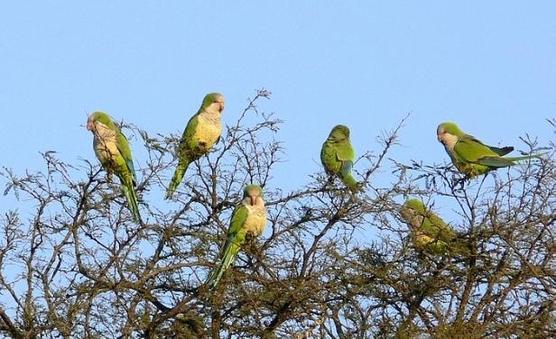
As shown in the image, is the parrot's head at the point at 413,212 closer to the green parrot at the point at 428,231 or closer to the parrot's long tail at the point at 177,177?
the green parrot at the point at 428,231

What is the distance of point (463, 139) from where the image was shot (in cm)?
955

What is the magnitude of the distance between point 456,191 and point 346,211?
2.70ft

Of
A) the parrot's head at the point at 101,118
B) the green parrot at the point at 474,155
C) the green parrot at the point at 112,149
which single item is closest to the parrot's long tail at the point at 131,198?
the green parrot at the point at 112,149

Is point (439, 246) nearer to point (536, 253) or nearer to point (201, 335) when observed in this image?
point (536, 253)

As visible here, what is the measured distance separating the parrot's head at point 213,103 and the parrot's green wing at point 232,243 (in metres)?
2.01

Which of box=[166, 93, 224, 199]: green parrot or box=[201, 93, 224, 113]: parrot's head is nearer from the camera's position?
box=[166, 93, 224, 199]: green parrot

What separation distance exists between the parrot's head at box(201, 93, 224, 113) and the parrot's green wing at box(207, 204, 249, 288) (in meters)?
2.01

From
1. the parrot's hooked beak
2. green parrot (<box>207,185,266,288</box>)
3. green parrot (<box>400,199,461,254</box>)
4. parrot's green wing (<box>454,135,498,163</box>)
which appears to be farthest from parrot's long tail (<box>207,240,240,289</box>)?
parrot's green wing (<box>454,135,498,163</box>)

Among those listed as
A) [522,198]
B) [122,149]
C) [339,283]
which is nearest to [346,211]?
[339,283]

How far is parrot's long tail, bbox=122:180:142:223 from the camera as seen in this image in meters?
8.19

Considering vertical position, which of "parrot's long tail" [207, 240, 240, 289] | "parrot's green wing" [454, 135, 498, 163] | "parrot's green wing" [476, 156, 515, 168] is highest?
"parrot's green wing" [454, 135, 498, 163]

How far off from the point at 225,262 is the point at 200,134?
2.01 m

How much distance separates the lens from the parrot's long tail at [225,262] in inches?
310

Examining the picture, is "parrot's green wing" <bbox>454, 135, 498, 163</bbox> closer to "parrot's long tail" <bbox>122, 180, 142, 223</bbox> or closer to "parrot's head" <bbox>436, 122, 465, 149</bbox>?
"parrot's head" <bbox>436, 122, 465, 149</bbox>
